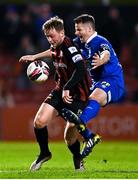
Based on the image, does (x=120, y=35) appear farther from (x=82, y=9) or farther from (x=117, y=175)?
(x=117, y=175)

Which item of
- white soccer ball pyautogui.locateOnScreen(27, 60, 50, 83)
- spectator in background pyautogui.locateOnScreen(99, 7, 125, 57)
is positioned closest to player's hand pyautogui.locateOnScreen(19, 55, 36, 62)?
white soccer ball pyautogui.locateOnScreen(27, 60, 50, 83)

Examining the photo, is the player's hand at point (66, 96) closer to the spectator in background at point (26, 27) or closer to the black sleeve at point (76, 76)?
the black sleeve at point (76, 76)

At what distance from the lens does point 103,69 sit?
1130 cm

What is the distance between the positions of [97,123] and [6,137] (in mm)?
2352

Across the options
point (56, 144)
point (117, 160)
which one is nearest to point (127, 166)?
point (117, 160)

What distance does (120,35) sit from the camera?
22484 millimetres

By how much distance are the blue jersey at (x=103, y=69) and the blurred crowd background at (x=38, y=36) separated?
10.0 metres

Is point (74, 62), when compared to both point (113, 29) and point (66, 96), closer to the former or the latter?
point (66, 96)

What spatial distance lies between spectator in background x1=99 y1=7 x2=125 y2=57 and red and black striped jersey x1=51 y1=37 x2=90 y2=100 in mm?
10282

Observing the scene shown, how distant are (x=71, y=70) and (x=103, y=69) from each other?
583 mm

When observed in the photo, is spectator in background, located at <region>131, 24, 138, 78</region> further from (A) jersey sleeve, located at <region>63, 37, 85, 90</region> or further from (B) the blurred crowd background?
(A) jersey sleeve, located at <region>63, 37, 85, 90</region>

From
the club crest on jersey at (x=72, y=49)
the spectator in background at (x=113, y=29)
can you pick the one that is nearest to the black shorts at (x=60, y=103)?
the club crest on jersey at (x=72, y=49)

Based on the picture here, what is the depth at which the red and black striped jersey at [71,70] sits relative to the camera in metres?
10.6

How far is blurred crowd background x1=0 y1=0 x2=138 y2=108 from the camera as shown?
2191 cm
